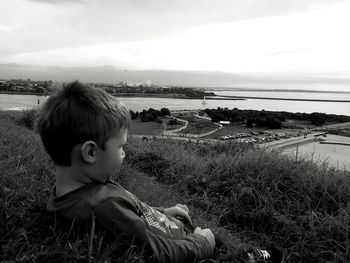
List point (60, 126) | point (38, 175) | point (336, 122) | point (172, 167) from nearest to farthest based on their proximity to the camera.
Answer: point (60, 126)
point (38, 175)
point (172, 167)
point (336, 122)

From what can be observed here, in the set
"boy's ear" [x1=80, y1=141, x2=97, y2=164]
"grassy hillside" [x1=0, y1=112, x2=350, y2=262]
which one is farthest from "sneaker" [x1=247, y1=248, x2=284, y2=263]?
"boy's ear" [x1=80, y1=141, x2=97, y2=164]

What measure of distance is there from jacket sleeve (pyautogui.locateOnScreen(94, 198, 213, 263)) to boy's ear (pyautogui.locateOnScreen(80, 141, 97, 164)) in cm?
20

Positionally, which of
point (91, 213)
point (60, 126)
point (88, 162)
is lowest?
point (91, 213)

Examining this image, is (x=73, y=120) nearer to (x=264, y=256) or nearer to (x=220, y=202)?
(x=264, y=256)

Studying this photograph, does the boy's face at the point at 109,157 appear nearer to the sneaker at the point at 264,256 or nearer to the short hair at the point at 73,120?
the short hair at the point at 73,120

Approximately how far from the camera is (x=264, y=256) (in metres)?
1.95

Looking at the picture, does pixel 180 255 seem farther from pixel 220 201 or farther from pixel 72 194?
pixel 220 201

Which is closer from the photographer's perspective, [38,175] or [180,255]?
[180,255]

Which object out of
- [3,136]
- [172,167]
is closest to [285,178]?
[172,167]

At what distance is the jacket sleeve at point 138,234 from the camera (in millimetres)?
1380

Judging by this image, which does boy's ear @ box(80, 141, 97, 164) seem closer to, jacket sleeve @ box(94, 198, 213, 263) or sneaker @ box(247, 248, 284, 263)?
jacket sleeve @ box(94, 198, 213, 263)

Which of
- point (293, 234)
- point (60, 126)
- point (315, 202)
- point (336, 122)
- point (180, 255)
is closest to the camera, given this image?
point (60, 126)

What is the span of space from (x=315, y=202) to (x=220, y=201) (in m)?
0.99

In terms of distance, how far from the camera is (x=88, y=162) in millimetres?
1429
